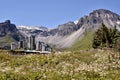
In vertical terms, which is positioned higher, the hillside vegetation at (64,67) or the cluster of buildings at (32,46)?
the cluster of buildings at (32,46)

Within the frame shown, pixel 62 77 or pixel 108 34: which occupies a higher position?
pixel 108 34

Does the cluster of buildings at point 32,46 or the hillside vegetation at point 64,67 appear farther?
the cluster of buildings at point 32,46

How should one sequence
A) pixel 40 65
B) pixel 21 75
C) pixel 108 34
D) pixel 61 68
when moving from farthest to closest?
pixel 108 34 → pixel 40 65 → pixel 61 68 → pixel 21 75

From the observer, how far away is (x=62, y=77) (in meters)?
26.2

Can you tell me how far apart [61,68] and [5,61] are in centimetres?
724

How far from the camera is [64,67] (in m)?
31.0

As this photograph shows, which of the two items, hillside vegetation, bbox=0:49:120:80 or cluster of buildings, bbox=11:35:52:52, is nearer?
hillside vegetation, bbox=0:49:120:80

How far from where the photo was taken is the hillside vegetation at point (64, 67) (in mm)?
26156

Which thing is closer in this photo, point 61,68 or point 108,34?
point 61,68

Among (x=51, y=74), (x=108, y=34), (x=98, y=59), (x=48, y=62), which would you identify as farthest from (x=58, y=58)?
(x=108, y=34)

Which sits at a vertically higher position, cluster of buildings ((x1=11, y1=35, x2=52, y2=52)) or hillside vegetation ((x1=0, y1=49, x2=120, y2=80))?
cluster of buildings ((x1=11, y1=35, x2=52, y2=52))

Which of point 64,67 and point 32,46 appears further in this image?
point 32,46

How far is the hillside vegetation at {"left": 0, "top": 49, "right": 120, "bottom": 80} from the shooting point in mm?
26156

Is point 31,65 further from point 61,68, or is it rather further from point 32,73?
point 32,73
